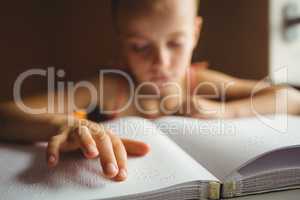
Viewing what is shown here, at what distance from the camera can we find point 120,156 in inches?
19.2

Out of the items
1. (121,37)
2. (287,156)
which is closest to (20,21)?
(121,37)

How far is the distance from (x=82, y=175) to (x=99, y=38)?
0.30 meters

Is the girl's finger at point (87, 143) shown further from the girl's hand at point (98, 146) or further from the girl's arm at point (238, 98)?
the girl's arm at point (238, 98)

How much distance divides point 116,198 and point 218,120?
334 mm

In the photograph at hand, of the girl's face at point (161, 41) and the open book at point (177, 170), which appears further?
the girl's face at point (161, 41)

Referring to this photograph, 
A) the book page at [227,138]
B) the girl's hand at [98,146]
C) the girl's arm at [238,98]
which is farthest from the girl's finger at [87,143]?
the girl's arm at [238,98]

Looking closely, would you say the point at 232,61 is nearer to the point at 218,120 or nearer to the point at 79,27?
the point at 218,120

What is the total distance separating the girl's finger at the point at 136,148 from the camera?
520mm

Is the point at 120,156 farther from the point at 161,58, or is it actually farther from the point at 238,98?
the point at 238,98

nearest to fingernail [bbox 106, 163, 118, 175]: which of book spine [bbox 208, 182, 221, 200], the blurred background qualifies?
book spine [bbox 208, 182, 221, 200]

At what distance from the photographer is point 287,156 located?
0.50m

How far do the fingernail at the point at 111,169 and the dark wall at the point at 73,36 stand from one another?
0.25m

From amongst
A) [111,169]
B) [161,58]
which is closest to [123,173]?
[111,169]

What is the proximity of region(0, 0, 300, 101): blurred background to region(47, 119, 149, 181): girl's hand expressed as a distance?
0.47 ft
